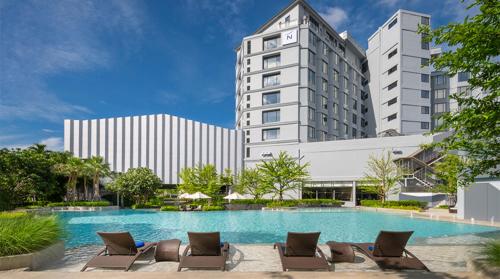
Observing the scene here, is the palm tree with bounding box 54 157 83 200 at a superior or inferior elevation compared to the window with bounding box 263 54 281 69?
inferior

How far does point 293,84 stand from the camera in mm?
50781

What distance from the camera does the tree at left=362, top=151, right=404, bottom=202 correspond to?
36656 millimetres

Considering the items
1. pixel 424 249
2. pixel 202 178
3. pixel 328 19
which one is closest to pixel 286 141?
pixel 202 178

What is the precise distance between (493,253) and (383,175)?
32180 millimetres

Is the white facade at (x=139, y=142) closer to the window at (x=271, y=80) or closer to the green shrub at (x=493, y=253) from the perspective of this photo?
the window at (x=271, y=80)

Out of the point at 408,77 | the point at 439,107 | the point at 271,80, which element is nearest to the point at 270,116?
the point at 271,80

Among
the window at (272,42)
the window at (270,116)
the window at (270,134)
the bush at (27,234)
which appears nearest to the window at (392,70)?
the window at (272,42)

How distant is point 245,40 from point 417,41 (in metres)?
30.7

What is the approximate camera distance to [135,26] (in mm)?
21578

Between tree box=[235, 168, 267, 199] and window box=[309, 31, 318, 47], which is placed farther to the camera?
window box=[309, 31, 318, 47]

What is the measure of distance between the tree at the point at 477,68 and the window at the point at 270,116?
144 feet

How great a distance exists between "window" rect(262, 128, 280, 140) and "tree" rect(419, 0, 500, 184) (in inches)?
1707

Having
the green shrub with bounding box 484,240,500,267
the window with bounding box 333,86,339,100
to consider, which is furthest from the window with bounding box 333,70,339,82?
the green shrub with bounding box 484,240,500,267

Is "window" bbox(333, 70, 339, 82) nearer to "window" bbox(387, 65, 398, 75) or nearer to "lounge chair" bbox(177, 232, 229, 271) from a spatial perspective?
"window" bbox(387, 65, 398, 75)
